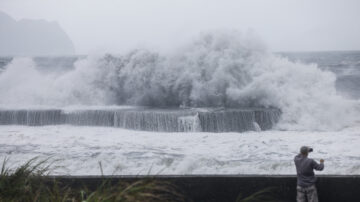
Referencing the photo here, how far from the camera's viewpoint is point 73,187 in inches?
198

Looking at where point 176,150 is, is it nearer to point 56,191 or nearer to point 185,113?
point 185,113

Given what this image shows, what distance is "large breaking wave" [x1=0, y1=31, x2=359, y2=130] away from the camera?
14234mm

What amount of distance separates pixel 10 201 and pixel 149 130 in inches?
348

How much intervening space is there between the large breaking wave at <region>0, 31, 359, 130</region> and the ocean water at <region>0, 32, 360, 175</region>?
0.05 metres

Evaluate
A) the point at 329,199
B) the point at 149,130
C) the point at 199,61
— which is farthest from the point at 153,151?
the point at 199,61

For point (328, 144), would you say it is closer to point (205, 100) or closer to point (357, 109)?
point (357, 109)

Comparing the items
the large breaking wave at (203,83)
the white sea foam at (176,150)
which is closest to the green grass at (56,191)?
the white sea foam at (176,150)

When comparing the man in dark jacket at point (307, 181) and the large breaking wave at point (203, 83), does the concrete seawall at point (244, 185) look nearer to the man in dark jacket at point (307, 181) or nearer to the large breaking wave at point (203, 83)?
the man in dark jacket at point (307, 181)

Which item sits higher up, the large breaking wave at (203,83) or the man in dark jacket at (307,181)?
the large breaking wave at (203,83)

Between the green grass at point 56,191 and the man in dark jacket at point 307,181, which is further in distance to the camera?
the man in dark jacket at point 307,181

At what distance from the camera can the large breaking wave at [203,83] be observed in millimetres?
14234

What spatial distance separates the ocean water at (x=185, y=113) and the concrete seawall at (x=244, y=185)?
2.59m

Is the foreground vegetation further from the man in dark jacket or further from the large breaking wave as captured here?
the large breaking wave

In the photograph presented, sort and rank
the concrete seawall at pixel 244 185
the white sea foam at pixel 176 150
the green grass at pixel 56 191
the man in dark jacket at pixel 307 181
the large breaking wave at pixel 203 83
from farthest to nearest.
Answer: the large breaking wave at pixel 203 83 < the white sea foam at pixel 176 150 < the concrete seawall at pixel 244 185 < the man in dark jacket at pixel 307 181 < the green grass at pixel 56 191
